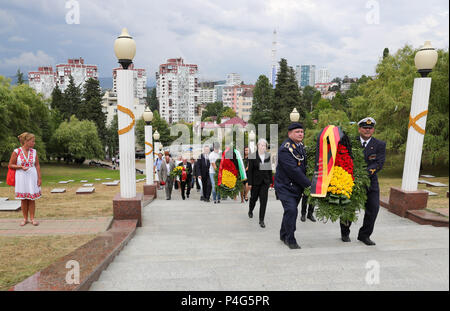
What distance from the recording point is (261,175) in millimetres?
6445

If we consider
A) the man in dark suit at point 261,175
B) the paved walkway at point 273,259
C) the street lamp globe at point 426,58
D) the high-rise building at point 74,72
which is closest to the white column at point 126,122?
the paved walkway at point 273,259

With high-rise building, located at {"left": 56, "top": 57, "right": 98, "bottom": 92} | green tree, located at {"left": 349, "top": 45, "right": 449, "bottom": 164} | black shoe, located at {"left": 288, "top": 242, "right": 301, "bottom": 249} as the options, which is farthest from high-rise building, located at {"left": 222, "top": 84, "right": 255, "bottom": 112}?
black shoe, located at {"left": 288, "top": 242, "right": 301, "bottom": 249}

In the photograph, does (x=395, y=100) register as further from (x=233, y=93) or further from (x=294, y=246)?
(x=233, y=93)

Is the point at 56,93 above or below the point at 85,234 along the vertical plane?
above

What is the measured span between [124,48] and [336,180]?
185 inches

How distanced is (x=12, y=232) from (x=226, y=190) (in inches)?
219

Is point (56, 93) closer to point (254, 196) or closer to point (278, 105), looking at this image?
point (278, 105)

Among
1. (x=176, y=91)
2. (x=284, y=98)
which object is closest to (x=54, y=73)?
(x=176, y=91)

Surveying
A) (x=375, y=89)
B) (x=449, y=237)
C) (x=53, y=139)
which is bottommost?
(x=53, y=139)

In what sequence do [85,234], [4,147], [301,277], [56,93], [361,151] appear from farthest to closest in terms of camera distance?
[56,93], [4,147], [85,234], [361,151], [301,277]

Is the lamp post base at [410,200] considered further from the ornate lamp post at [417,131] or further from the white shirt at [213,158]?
the white shirt at [213,158]

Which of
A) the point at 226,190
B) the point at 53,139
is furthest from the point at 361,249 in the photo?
the point at 53,139

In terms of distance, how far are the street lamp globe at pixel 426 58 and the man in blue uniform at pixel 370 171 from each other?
97.3 inches

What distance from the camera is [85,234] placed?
218 inches
